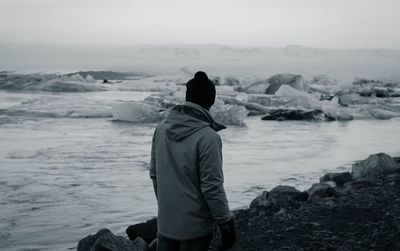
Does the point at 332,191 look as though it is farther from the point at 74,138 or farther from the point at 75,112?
the point at 75,112

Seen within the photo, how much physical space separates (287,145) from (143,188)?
455cm

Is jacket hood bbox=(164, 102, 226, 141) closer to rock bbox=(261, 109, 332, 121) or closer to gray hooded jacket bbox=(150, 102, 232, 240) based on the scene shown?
gray hooded jacket bbox=(150, 102, 232, 240)

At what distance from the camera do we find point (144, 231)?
4.30 m

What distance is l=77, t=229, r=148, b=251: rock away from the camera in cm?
364

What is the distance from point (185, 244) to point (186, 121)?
0.56m

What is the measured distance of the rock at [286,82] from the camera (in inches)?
958

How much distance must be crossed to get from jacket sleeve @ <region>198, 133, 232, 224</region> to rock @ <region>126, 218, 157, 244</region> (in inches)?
78.2

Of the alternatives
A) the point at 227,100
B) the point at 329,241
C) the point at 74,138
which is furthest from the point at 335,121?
the point at 329,241

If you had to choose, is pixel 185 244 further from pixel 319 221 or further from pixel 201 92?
pixel 319 221

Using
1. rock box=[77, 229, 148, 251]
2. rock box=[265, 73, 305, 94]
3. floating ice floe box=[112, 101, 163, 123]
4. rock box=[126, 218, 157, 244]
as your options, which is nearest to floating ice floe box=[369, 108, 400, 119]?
floating ice floe box=[112, 101, 163, 123]

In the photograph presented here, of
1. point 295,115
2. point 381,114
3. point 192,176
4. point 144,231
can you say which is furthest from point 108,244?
point 381,114

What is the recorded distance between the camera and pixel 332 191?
212 inches

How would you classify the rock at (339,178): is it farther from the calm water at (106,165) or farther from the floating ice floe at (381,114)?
the floating ice floe at (381,114)

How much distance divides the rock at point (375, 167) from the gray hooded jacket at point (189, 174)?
15.0 ft
